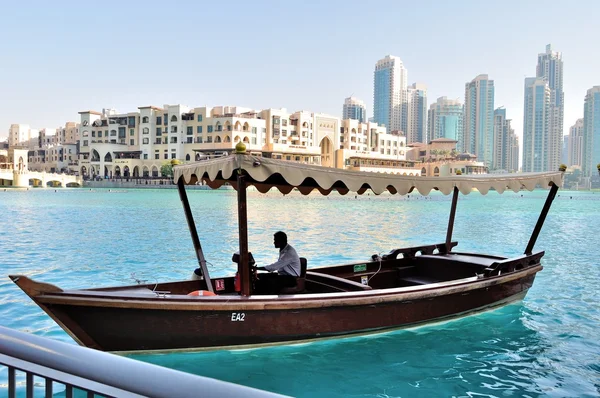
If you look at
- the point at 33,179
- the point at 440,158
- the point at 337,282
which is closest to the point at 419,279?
the point at 337,282

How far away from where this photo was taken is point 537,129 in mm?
186125

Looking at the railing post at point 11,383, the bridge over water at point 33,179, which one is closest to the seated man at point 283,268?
the railing post at point 11,383

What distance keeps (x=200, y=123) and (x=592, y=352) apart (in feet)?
282

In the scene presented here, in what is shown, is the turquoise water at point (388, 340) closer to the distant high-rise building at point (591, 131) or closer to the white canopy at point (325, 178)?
the white canopy at point (325, 178)

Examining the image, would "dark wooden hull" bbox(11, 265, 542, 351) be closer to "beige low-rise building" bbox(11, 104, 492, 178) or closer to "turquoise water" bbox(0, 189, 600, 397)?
"turquoise water" bbox(0, 189, 600, 397)

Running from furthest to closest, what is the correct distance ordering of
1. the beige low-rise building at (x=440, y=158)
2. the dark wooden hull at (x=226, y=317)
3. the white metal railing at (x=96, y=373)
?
1. the beige low-rise building at (x=440, y=158)
2. the dark wooden hull at (x=226, y=317)
3. the white metal railing at (x=96, y=373)

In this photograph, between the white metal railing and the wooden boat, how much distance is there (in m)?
4.08

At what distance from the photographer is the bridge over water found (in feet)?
288

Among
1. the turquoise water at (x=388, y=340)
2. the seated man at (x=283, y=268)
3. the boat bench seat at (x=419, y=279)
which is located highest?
the seated man at (x=283, y=268)

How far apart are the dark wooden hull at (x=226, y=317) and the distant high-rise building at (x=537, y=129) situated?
193947mm

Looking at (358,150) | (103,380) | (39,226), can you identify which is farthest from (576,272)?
(358,150)

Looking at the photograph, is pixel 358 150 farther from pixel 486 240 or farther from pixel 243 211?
pixel 243 211

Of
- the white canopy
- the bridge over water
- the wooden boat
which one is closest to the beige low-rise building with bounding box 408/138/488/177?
the bridge over water

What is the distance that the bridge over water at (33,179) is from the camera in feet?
288
